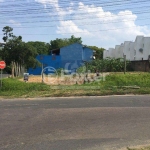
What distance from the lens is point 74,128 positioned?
18.9 feet

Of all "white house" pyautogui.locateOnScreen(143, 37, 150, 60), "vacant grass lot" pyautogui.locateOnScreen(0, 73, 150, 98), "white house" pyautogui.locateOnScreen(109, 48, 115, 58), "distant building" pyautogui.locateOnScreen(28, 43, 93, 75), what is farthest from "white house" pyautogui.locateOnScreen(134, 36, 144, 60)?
"vacant grass lot" pyautogui.locateOnScreen(0, 73, 150, 98)

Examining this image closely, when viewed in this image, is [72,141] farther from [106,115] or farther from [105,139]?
[106,115]

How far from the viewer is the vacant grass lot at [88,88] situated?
Result: 12586 mm

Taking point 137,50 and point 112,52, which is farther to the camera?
point 112,52

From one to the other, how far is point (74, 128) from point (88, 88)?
836cm

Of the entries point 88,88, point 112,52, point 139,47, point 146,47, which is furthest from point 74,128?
point 112,52

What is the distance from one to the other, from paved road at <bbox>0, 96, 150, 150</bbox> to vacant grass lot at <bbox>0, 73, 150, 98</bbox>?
432 cm

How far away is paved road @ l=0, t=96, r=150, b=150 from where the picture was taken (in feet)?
15.2

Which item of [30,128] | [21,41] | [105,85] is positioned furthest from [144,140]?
[21,41]

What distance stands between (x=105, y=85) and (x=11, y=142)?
33.9 ft

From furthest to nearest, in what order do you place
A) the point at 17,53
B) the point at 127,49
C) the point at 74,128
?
the point at 127,49 < the point at 17,53 < the point at 74,128

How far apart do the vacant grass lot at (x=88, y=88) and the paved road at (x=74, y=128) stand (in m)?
4.32

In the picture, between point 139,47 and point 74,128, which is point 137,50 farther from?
point 74,128

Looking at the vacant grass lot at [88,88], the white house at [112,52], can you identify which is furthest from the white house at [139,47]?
the vacant grass lot at [88,88]
